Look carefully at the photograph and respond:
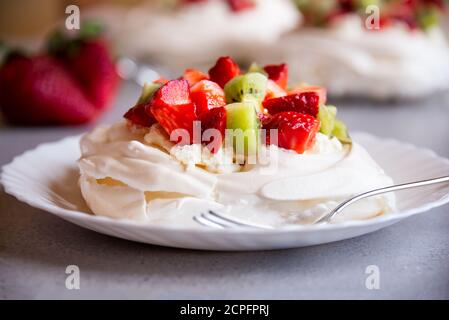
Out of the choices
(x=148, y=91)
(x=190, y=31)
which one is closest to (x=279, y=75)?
(x=148, y=91)

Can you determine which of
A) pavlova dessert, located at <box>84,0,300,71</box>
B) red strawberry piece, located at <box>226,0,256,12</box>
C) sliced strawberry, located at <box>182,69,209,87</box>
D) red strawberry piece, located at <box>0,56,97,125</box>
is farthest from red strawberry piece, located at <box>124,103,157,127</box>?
red strawberry piece, located at <box>226,0,256,12</box>

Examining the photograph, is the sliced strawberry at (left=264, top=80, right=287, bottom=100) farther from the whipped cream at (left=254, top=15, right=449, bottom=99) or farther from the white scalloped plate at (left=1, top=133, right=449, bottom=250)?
the whipped cream at (left=254, top=15, right=449, bottom=99)

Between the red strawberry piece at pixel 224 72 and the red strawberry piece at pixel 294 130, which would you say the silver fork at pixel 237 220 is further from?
the red strawberry piece at pixel 224 72

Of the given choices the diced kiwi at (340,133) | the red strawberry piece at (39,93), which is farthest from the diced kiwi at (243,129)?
the red strawberry piece at (39,93)

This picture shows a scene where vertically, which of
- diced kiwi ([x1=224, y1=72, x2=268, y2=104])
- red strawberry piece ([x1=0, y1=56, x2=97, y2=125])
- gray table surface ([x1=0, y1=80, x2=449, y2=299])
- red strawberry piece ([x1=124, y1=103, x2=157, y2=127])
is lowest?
gray table surface ([x1=0, y1=80, x2=449, y2=299])

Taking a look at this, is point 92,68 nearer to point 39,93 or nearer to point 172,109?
point 39,93

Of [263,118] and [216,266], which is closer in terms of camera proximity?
[216,266]
